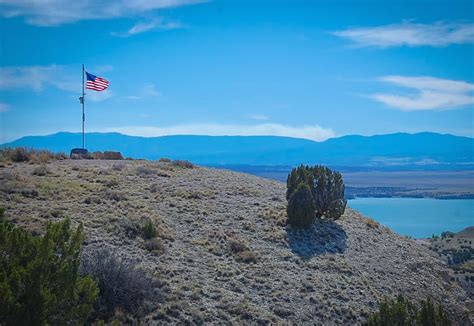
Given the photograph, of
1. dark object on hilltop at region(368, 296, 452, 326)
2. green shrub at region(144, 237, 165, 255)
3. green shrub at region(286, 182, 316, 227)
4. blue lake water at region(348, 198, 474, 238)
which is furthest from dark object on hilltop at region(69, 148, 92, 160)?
blue lake water at region(348, 198, 474, 238)

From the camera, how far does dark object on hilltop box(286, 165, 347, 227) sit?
26156mm

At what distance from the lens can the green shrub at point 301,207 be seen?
1009 inches

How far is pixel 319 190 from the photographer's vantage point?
91.1 ft

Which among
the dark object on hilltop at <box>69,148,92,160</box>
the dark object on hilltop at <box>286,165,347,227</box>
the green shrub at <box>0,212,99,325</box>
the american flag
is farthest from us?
the dark object on hilltop at <box>69,148,92,160</box>

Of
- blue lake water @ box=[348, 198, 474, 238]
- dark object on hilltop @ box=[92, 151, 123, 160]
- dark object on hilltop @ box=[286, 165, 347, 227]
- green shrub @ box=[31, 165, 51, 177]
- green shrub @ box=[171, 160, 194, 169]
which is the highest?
dark object on hilltop @ box=[92, 151, 123, 160]

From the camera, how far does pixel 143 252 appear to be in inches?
779

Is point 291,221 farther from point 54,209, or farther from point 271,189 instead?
point 54,209

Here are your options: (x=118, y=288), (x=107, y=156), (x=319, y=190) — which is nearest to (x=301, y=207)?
(x=319, y=190)

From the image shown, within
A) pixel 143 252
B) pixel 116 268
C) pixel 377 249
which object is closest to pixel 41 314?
pixel 116 268

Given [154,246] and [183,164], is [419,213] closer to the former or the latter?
[183,164]

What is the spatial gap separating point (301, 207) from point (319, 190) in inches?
98.7

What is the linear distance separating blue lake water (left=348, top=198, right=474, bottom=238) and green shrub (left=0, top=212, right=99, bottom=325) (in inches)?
3366

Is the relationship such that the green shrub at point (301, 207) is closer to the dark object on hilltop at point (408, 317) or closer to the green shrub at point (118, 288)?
the green shrub at point (118, 288)

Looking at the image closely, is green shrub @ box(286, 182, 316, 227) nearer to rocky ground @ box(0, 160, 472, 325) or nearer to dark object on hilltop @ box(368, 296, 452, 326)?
rocky ground @ box(0, 160, 472, 325)
